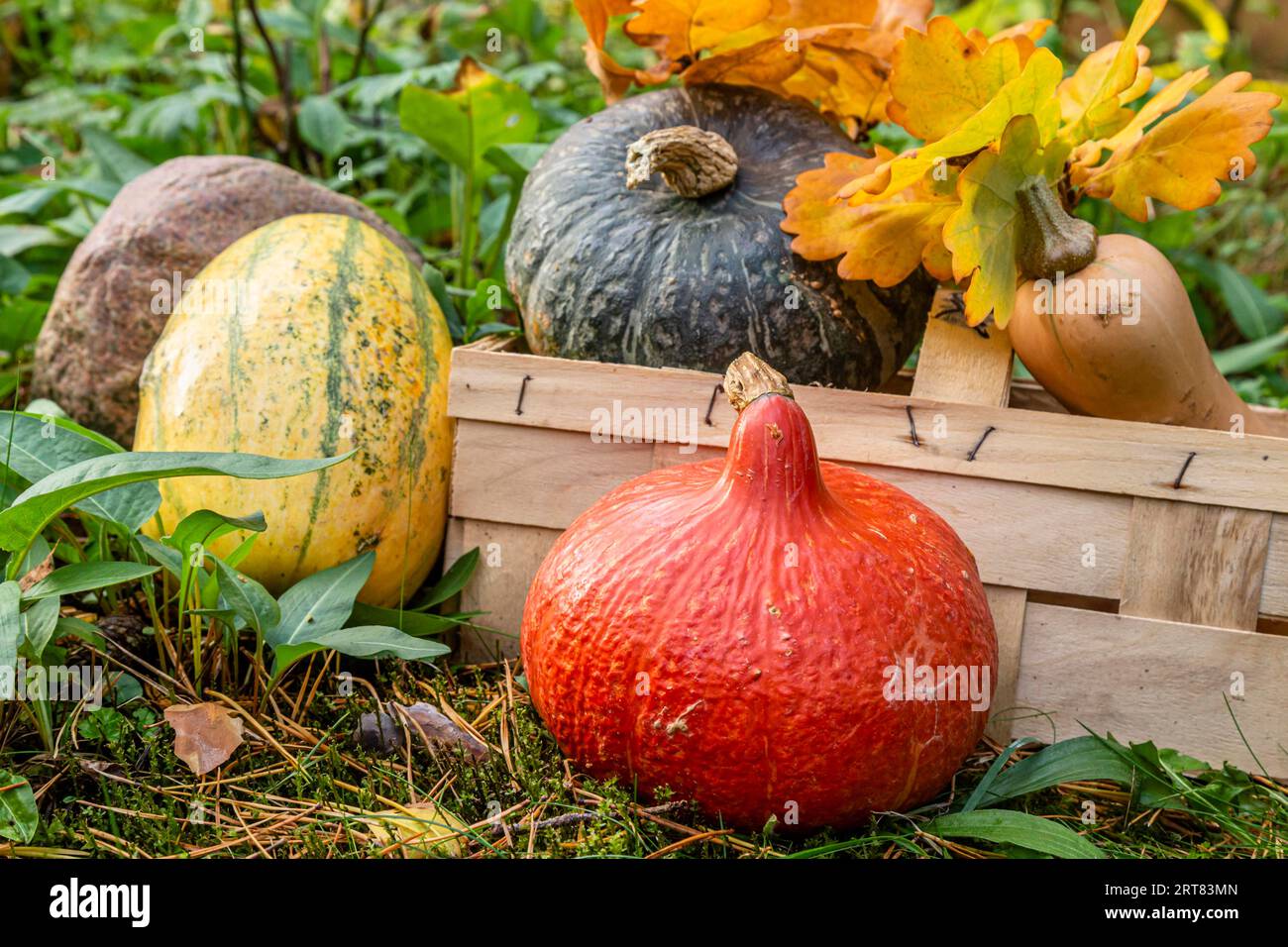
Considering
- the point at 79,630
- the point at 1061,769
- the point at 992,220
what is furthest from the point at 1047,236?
the point at 79,630

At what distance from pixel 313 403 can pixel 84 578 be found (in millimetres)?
460

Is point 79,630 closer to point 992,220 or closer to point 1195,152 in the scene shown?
point 992,220

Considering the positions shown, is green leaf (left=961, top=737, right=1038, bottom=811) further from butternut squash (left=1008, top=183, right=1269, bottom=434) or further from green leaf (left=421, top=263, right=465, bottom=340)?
green leaf (left=421, top=263, right=465, bottom=340)

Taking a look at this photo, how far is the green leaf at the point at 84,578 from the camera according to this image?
1466mm

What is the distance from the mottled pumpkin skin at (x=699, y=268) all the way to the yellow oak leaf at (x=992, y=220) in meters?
0.30

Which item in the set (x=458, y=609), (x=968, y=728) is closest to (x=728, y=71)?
(x=458, y=609)

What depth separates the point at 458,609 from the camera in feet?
6.57

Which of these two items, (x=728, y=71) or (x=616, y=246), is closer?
(x=616, y=246)

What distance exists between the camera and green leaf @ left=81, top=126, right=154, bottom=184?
284 centimetres

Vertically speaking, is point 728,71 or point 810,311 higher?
point 728,71

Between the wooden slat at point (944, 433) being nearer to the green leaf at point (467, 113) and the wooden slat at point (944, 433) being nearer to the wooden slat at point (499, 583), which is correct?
the wooden slat at point (499, 583)

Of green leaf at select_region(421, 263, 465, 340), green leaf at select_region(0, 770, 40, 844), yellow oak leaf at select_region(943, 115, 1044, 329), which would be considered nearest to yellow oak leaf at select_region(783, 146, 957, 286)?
yellow oak leaf at select_region(943, 115, 1044, 329)
